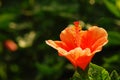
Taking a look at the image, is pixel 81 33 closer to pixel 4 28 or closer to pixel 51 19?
pixel 51 19

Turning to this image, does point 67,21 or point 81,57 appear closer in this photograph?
point 81,57

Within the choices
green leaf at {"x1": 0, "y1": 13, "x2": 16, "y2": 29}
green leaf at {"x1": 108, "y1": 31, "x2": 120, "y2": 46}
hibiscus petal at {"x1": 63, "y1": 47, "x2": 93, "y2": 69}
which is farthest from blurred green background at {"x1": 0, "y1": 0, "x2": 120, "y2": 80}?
hibiscus petal at {"x1": 63, "y1": 47, "x2": 93, "y2": 69}

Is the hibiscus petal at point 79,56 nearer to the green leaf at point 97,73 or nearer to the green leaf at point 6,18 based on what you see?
the green leaf at point 97,73

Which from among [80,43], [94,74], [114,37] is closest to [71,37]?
[80,43]

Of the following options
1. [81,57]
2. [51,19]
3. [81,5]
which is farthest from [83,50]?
[51,19]

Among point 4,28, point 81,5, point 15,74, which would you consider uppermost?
point 81,5

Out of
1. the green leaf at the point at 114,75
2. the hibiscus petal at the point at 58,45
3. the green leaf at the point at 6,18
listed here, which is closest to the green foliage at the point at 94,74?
the green leaf at the point at 114,75

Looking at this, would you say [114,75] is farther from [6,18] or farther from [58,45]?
[6,18]
